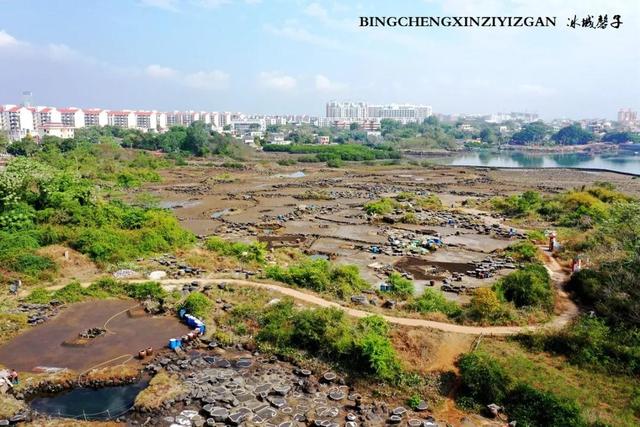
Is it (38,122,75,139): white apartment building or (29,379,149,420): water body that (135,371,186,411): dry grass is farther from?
(38,122,75,139): white apartment building

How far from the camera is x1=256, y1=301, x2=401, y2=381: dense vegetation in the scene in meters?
15.4

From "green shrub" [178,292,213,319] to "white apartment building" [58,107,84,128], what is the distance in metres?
153

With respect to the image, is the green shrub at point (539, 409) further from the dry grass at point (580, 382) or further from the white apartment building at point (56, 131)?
the white apartment building at point (56, 131)

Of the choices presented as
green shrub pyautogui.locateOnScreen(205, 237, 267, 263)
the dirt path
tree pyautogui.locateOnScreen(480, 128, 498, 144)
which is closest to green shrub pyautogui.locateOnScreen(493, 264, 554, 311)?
the dirt path

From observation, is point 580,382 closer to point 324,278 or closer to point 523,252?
point 324,278

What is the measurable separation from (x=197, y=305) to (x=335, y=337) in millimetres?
6168

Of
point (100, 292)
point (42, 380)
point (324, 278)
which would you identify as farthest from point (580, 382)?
point (100, 292)

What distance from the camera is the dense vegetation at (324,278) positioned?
2228 cm

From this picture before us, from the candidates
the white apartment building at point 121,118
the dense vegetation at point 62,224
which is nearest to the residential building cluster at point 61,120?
the white apartment building at point 121,118

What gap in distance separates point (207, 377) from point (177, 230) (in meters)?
16.0

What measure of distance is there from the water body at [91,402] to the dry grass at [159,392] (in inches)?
14.8

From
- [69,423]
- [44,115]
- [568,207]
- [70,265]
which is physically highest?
[44,115]

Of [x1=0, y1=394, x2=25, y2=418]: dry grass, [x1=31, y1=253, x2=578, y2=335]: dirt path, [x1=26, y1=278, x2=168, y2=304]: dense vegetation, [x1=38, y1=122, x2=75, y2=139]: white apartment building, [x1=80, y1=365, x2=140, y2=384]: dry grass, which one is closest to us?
[x1=0, y1=394, x2=25, y2=418]: dry grass

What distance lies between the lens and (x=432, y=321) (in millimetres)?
18797
